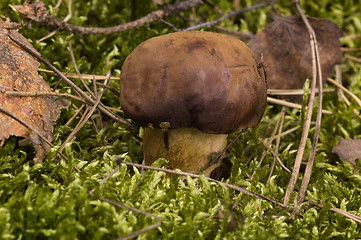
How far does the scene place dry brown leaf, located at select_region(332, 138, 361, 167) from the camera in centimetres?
213

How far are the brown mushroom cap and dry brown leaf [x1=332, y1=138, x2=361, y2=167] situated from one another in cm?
83

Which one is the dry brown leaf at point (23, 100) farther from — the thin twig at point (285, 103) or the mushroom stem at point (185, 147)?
the thin twig at point (285, 103)

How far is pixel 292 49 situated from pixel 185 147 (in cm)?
117

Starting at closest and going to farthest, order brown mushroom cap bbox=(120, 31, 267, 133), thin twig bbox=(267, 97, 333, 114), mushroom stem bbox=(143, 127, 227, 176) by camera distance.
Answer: brown mushroom cap bbox=(120, 31, 267, 133), mushroom stem bbox=(143, 127, 227, 176), thin twig bbox=(267, 97, 333, 114)

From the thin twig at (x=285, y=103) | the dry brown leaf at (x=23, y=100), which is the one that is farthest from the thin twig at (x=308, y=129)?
the dry brown leaf at (x=23, y=100)

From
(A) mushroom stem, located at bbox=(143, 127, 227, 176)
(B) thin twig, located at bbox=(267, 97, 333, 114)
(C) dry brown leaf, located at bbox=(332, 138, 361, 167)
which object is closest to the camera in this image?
(A) mushroom stem, located at bbox=(143, 127, 227, 176)

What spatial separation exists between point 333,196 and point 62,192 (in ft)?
4.02

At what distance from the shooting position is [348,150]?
217 cm

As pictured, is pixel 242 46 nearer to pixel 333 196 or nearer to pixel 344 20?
pixel 333 196

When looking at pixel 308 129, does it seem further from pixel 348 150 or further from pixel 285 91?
pixel 285 91

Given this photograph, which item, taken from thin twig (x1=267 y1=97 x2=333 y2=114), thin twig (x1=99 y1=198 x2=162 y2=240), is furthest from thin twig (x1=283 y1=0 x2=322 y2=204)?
thin twig (x1=99 y1=198 x2=162 y2=240)

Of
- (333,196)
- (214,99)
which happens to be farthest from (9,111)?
(333,196)

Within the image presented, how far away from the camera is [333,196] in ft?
5.88

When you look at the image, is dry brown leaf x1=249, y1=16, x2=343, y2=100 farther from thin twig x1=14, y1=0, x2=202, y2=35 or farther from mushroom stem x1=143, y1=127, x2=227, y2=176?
mushroom stem x1=143, y1=127, x2=227, y2=176
